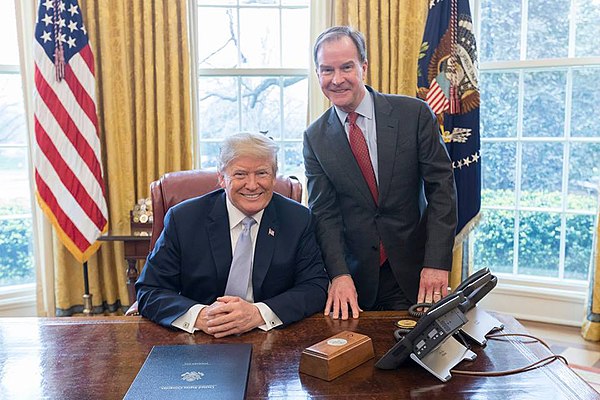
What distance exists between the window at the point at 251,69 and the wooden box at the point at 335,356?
8.55ft

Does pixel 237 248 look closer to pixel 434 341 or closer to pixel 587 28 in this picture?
pixel 434 341

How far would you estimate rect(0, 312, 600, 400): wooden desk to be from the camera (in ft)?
3.80

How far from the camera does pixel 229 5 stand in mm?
3691

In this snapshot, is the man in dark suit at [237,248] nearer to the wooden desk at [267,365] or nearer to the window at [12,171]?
the wooden desk at [267,365]

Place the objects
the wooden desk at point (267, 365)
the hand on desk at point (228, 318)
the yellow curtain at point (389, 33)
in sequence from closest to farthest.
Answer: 1. the wooden desk at point (267, 365)
2. the hand on desk at point (228, 318)
3. the yellow curtain at point (389, 33)

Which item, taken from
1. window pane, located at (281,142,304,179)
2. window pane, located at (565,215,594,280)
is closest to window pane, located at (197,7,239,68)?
window pane, located at (281,142,304,179)

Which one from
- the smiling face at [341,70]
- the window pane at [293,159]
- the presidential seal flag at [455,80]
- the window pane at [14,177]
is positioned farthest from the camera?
the window pane at [293,159]

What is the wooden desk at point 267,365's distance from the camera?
116cm

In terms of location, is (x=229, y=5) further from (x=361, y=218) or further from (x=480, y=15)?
(x=361, y=218)

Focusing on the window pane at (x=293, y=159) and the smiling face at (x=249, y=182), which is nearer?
the smiling face at (x=249, y=182)

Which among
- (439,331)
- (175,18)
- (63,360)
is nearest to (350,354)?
(439,331)

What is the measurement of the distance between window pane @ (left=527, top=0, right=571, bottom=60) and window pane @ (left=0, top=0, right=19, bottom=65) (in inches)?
132

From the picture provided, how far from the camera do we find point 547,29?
3.57 metres

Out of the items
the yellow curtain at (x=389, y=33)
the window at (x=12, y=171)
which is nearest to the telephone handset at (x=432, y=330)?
the yellow curtain at (x=389, y=33)
